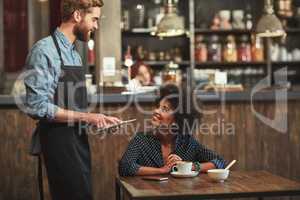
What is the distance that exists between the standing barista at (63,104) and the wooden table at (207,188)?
0.26 metres

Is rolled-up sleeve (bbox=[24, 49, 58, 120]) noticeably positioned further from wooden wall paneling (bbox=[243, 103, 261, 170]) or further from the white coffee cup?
wooden wall paneling (bbox=[243, 103, 261, 170])

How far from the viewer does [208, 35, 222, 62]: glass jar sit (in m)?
7.70

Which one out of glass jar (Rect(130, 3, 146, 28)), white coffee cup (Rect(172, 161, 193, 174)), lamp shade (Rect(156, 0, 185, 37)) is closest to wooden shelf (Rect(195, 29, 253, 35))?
glass jar (Rect(130, 3, 146, 28))

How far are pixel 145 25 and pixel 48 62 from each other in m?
4.78

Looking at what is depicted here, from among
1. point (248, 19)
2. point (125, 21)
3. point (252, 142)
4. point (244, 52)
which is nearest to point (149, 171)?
point (252, 142)

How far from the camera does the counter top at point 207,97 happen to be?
4.22 meters

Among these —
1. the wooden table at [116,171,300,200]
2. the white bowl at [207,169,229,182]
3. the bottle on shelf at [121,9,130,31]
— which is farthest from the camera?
the bottle on shelf at [121,9,130,31]

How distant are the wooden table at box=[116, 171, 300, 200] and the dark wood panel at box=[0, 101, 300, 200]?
1.18 m

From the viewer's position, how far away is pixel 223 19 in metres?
7.72

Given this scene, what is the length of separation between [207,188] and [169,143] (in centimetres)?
73

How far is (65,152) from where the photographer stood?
9.83ft

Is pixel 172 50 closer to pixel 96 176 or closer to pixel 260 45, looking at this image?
pixel 260 45

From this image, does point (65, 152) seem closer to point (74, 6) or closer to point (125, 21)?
point (74, 6)

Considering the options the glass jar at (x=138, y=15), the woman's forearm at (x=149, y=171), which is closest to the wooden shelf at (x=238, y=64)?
the glass jar at (x=138, y=15)
